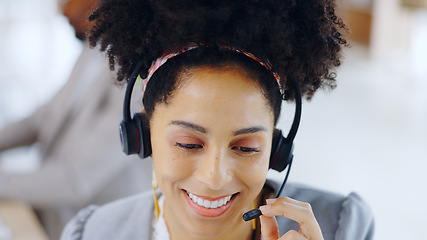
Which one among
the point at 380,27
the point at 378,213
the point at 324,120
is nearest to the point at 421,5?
the point at 380,27

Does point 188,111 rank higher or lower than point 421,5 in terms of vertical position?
lower

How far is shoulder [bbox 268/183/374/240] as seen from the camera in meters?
1.16

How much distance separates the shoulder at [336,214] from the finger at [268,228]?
13cm

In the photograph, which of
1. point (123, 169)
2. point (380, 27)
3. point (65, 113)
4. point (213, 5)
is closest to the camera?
point (213, 5)

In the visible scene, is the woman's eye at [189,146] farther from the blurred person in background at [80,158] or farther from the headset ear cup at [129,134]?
the blurred person in background at [80,158]

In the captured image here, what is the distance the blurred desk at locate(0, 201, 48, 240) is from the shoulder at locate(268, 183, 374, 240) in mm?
771

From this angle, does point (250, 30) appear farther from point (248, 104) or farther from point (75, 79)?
point (75, 79)

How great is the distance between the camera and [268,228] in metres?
1.02

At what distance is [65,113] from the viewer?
2.10 metres

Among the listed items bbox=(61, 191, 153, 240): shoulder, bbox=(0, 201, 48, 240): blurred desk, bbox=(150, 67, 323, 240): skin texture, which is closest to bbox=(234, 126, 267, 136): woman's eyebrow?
bbox=(150, 67, 323, 240): skin texture

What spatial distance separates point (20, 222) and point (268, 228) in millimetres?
943

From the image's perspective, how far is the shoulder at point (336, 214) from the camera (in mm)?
1160

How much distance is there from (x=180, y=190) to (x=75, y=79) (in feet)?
4.06

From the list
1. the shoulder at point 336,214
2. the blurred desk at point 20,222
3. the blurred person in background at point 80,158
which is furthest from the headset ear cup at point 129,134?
the blurred person in background at point 80,158
